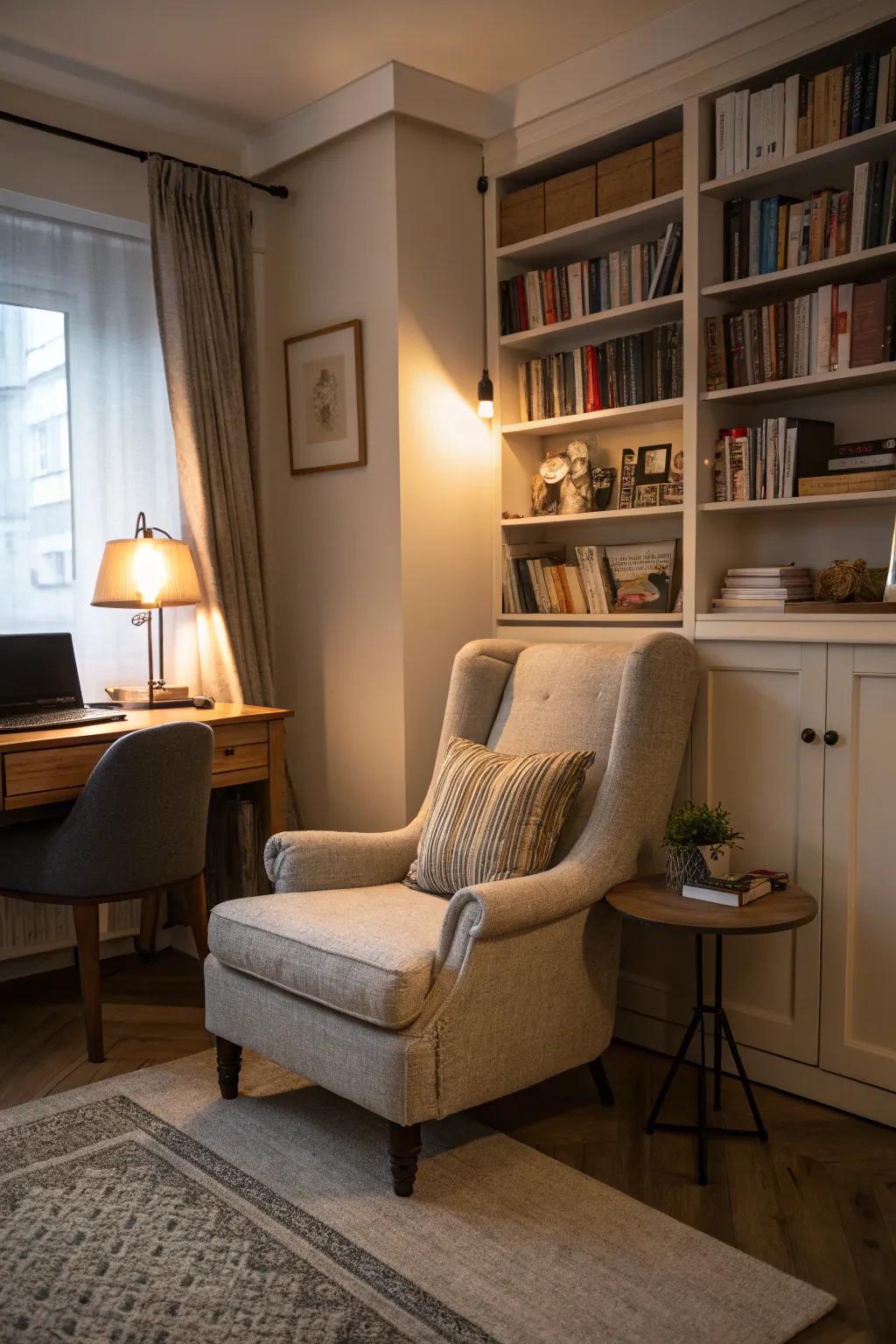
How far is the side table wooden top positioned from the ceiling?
2.15m

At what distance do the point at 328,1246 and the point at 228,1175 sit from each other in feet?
1.10

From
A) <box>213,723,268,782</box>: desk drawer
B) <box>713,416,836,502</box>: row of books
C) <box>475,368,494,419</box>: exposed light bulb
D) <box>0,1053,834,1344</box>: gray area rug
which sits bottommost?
<box>0,1053,834,1344</box>: gray area rug

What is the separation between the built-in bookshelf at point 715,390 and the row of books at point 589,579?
0.19 feet

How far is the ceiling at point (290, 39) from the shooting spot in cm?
288

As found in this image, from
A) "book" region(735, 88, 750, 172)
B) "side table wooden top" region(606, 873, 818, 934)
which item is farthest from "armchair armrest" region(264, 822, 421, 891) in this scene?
"book" region(735, 88, 750, 172)

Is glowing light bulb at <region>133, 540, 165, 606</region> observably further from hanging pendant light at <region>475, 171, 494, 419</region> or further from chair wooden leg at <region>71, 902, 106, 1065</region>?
hanging pendant light at <region>475, 171, 494, 419</region>

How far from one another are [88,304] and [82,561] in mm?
777

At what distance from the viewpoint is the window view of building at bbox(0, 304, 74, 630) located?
11.1 feet

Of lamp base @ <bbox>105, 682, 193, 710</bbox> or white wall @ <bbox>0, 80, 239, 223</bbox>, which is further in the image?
lamp base @ <bbox>105, 682, 193, 710</bbox>

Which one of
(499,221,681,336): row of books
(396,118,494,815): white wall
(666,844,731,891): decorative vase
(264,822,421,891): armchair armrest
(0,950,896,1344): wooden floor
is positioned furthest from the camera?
(396,118,494,815): white wall

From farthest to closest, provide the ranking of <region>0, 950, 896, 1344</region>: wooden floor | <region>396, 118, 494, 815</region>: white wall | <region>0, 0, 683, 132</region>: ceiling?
<region>396, 118, 494, 815</region>: white wall
<region>0, 0, 683, 132</region>: ceiling
<region>0, 950, 896, 1344</region>: wooden floor

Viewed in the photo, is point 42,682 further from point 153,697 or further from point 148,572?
point 148,572

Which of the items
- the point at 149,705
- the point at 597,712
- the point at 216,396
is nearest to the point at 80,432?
the point at 216,396

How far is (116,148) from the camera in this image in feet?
10.9
